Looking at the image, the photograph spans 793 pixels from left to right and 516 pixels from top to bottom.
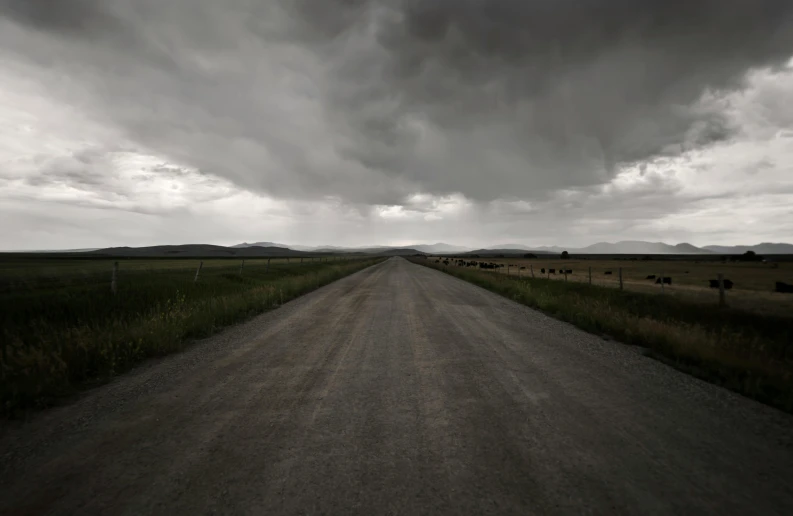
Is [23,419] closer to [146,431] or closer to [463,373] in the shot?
[146,431]

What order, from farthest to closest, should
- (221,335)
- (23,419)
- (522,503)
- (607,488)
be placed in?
1. (221,335)
2. (23,419)
3. (607,488)
4. (522,503)

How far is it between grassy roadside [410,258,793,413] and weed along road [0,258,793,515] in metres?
0.51

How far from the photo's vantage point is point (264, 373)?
208 inches

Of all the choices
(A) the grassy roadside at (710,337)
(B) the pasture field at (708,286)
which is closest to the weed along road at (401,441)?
(A) the grassy roadside at (710,337)

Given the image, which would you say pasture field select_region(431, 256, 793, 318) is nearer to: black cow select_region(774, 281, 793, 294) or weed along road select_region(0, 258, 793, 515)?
black cow select_region(774, 281, 793, 294)

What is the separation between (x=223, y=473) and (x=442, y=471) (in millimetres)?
1888

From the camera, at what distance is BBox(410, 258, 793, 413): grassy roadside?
4.93m

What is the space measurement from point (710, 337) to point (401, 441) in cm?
791

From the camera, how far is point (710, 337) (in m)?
7.11

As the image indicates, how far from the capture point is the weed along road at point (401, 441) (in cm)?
246

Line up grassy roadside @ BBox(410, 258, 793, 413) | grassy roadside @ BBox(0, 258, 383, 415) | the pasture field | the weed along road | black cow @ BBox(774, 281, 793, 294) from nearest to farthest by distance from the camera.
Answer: the weed along road
grassy roadside @ BBox(0, 258, 383, 415)
grassy roadside @ BBox(410, 258, 793, 413)
the pasture field
black cow @ BBox(774, 281, 793, 294)

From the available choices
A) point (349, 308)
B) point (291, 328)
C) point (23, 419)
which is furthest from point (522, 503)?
point (349, 308)

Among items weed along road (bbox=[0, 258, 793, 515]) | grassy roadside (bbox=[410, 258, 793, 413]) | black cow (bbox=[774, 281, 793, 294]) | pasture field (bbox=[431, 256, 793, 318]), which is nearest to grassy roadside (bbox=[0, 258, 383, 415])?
weed along road (bbox=[0, 258, 793, 515])

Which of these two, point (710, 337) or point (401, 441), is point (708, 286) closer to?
point (710, 337)
